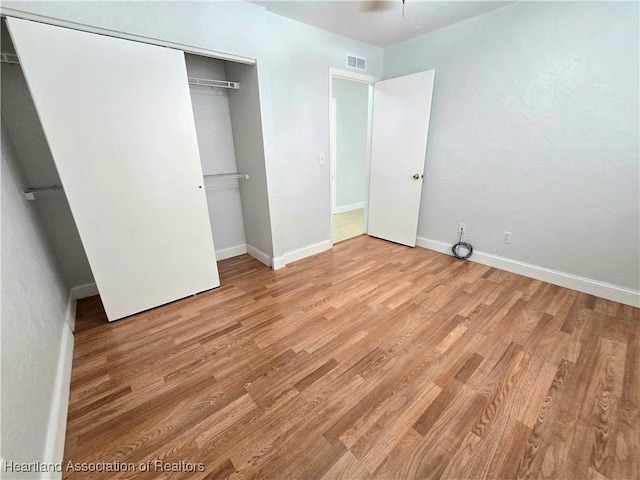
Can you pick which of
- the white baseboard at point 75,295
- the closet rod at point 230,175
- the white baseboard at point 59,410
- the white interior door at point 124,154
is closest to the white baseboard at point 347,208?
the closet rod at point 230,175

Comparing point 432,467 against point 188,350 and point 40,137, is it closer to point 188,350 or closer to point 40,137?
point 188,350

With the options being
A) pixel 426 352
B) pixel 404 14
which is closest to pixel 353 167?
pixel 404 14

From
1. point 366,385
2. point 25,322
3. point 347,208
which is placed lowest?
point 366,385

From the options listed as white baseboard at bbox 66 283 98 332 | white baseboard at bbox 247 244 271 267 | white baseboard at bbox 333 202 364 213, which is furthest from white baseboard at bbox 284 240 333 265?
white baseboard at bbox 333 202 364 213

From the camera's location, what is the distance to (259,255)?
319 cm

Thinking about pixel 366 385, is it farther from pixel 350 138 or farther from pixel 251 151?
pixel 350 138

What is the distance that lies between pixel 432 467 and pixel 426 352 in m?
0.69

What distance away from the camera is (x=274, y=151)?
2617 millimetres

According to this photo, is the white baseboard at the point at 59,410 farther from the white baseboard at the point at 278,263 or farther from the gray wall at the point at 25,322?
the white baseboard at the point at 278,263

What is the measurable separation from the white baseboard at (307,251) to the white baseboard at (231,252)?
0.73 m

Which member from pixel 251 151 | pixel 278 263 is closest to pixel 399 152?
pixel 251 151

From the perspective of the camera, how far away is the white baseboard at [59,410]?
43.7 inches

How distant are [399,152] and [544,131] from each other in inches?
55.3

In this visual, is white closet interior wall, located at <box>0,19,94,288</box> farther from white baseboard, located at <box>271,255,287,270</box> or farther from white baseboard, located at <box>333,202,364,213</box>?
white baseboard, located at <box>333,202,364,213</box>
